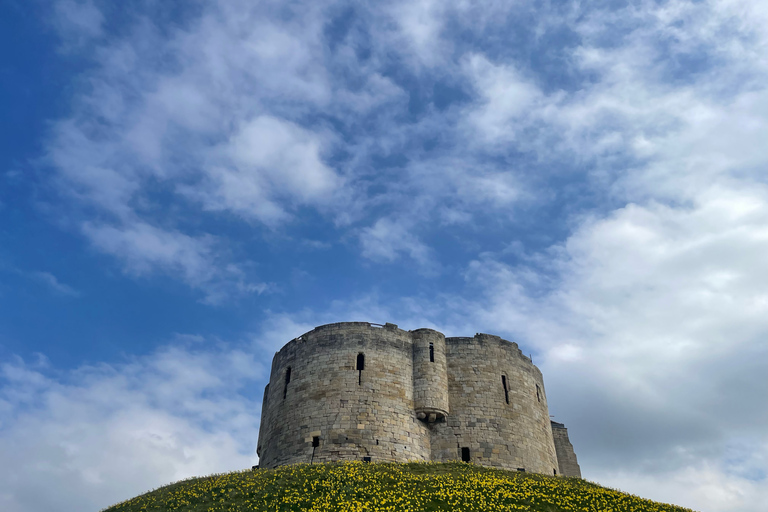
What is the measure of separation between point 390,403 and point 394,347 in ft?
11.8

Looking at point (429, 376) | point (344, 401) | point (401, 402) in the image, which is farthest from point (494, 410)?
point (344, 401)

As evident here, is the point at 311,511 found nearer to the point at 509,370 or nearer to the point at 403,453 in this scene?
the point at 403,453

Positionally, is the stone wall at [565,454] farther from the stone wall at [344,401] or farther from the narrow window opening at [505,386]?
the stone wall at [344,401]

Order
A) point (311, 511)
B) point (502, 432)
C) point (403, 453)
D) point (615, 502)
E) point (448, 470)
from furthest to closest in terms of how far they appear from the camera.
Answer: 1. point (502, 432)
2. point (403, 453)
3. point (448, 470)
4. point (615, 502)
5. point (311, 511)

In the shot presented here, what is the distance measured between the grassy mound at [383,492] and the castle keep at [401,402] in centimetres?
315

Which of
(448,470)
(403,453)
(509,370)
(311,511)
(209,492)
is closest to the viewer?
(311,511)

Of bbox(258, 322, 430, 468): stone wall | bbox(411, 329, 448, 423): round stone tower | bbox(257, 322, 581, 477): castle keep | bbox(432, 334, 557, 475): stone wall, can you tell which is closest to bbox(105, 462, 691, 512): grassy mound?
bbox(258, 322, 430, 468): stone wall

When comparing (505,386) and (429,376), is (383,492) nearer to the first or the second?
(429,376)

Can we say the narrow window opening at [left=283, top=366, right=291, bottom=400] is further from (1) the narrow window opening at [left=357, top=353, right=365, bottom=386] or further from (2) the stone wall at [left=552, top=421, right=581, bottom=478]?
(2) the stone wall at [left=552, top=421, right=581, bottom=478]

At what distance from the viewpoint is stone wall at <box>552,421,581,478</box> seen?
4077 cm

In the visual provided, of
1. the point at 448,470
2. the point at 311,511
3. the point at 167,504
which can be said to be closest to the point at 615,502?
the point at 448,470

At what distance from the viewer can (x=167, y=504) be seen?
23.7 m

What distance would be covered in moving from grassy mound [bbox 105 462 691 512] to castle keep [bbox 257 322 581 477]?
10.3 feet

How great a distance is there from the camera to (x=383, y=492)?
74.0ft
